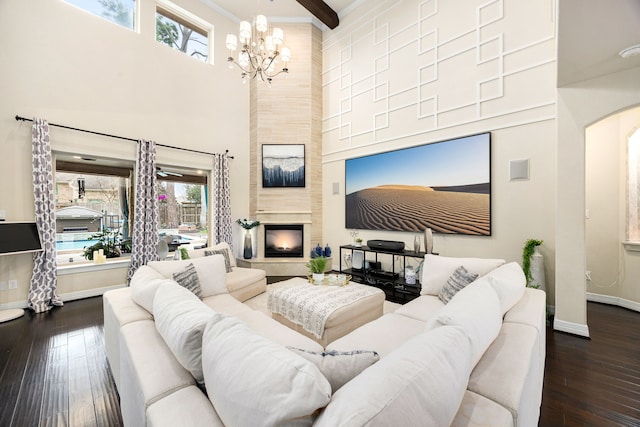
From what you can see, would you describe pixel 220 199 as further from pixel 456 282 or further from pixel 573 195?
pixel 573 195

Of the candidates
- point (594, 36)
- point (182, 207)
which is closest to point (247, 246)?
point (182, 207)

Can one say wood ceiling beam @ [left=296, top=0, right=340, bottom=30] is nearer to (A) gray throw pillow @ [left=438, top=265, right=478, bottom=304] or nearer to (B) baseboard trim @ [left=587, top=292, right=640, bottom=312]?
(A) gray throw pillow @ [left=438, top=265, right=478, bottom=304]

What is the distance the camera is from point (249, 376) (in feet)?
2.64

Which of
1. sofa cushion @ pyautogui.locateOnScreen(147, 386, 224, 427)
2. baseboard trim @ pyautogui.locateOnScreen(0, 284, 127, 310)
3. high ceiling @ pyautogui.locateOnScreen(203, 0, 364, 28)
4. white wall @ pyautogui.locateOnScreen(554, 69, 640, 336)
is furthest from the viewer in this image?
high ceiling @ pyautogui.locateOnScreen(203, 0, 364, 28)

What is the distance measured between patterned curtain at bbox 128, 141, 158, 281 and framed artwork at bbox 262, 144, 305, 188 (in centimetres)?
208

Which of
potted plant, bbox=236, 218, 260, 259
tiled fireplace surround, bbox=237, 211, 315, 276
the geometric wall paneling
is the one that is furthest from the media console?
potted plant, bbox=236, 218, 260, 259

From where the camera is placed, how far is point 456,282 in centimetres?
238

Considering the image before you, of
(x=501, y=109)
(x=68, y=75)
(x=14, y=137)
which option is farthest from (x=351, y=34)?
(x=14, y=137)

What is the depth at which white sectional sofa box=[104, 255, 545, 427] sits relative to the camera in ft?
2.33

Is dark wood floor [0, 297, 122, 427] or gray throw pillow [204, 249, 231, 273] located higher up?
gray throw pillow [204, 249, 231, 273]

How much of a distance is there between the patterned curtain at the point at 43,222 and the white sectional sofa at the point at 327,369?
2.72 m

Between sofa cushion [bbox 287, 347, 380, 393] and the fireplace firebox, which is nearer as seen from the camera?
sofa cushion [bbox 287, 347, 380, 393]

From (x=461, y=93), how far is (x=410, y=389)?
13.7ft

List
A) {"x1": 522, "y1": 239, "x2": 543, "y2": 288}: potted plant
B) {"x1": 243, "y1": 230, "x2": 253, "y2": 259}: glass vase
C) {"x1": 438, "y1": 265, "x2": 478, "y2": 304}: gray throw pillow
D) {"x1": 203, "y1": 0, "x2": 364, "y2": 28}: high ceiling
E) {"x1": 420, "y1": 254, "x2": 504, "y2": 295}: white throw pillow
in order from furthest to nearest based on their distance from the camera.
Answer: {"x1": 243, "y1": 230, "x2": 253, "y2": 259}: glass vase
{"x1": 203, "y1": 0, "x2": 364, "y2": 28}: high ceiling
{"x1": 522, "y1": 239, "x2": 543, "y2": 288}: potted plant
{"x1": 420, "y1": 254, "x2": 504, "y2": 295}: white throw pillow
{"x1": 438, "y1": 265, "x2": 478, "y2": 304}: gray throw pillow
